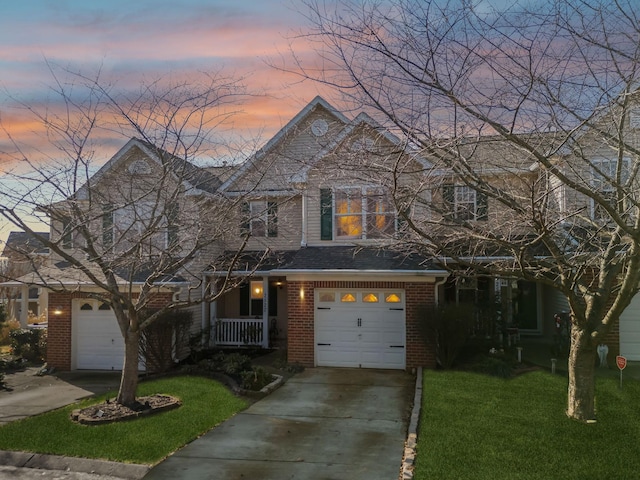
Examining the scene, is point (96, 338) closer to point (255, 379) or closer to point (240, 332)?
point (240, 332)

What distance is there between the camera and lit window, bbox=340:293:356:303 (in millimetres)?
14969

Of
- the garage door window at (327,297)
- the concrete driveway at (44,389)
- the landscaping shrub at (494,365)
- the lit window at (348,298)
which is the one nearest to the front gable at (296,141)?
the garage door window at (327,297)

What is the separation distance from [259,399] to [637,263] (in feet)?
24.7

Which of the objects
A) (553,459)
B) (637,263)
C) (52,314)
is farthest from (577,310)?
(52,314)

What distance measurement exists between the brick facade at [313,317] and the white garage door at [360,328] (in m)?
0.20

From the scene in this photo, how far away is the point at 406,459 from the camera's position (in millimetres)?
7484

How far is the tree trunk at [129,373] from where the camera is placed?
10.3 metres

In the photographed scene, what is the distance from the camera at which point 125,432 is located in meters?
8.91

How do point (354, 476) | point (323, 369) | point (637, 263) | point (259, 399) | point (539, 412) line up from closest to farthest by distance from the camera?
point (354, 476)
point (637, 263)
point (539, 412)
point (259, 399)
point (323, 369)

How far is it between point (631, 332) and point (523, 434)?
8300mm

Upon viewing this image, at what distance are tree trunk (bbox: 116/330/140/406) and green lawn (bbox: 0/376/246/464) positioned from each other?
79 centimetres

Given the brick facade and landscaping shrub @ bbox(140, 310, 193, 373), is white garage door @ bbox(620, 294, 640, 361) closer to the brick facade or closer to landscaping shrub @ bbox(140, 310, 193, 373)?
the brick facade

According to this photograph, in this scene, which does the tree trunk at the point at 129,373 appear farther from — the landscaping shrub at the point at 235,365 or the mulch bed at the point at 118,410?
the landscaping shrub at the point at 235,365

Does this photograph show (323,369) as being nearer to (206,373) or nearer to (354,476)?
(206,373)
